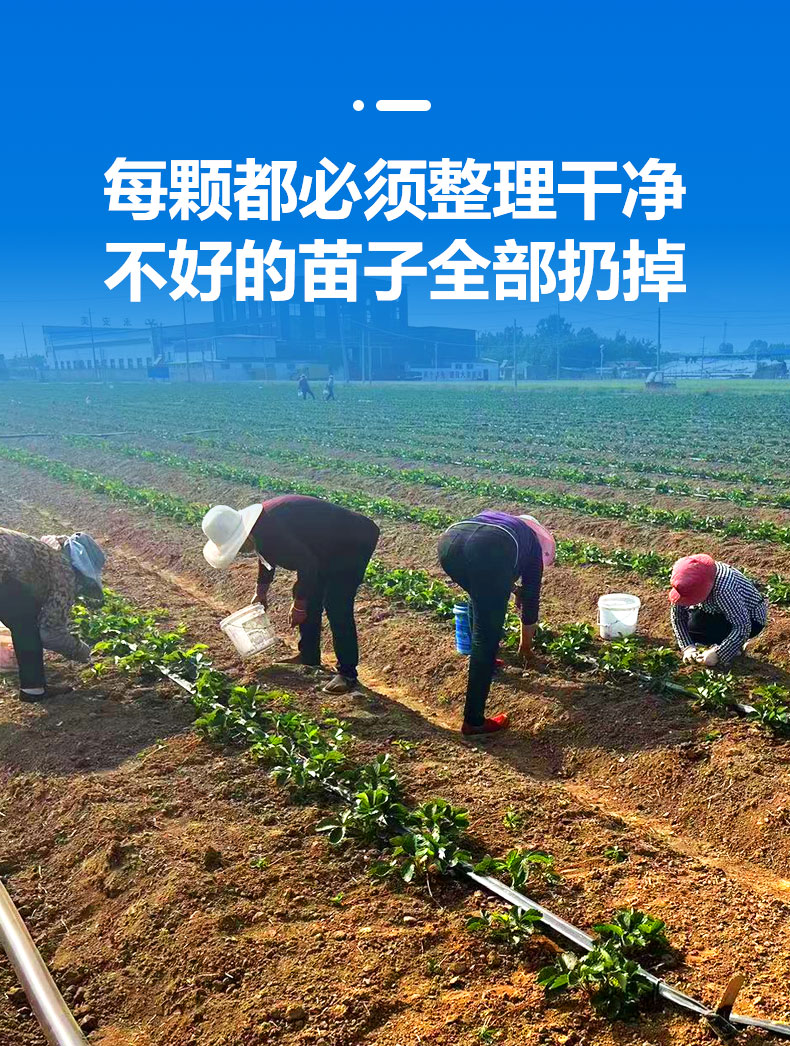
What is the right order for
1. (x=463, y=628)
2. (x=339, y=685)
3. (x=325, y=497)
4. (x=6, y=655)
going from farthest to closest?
(x=325, y=497)
(x=6, y=655)
(x=463, y=628)
(x=339, y=685)

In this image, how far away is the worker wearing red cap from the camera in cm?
597

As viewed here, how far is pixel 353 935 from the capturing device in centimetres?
392

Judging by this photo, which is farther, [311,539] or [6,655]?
[6,655]

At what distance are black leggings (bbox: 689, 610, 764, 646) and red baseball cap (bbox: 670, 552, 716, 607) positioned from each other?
0.53m

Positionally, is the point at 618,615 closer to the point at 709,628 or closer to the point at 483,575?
the point at 709,628

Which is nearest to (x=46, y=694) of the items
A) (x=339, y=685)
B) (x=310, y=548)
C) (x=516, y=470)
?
(x=339, y=685)

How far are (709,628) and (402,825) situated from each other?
3.29m

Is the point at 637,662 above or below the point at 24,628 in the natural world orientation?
below

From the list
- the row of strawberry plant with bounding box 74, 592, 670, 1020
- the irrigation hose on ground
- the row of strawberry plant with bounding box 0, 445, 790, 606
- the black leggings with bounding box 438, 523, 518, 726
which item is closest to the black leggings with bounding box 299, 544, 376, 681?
the row of strawberry plant with bounding box 74, 592, 670, 1020

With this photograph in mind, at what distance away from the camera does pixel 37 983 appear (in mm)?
3717

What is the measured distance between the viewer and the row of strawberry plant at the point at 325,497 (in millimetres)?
9375

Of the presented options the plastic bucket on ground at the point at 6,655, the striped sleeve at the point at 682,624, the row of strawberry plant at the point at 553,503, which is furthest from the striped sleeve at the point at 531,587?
the row of strawberry plant at the point at 553,503

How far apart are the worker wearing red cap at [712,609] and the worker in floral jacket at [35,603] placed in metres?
4.75

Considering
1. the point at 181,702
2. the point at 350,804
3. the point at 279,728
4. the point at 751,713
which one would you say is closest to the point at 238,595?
the point at 181,702
